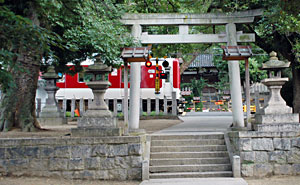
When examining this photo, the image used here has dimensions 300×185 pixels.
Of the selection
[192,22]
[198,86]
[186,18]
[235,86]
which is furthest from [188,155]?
[198,86]

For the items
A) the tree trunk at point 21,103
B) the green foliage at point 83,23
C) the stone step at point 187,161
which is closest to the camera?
the stone step at point 187,161

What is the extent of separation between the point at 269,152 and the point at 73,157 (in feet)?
14.6

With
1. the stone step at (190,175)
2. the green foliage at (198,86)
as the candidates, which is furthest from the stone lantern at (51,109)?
the green foliage at (198,86)

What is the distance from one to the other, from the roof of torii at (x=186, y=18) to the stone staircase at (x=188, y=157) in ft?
11.8

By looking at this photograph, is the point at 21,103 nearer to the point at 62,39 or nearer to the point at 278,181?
the point at 62,39

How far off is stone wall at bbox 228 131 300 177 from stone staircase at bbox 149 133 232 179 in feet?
1.74

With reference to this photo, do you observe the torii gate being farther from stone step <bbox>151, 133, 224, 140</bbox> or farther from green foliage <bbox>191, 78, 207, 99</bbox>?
green foliage <bbox>191, 78, 207, 99</bbox>

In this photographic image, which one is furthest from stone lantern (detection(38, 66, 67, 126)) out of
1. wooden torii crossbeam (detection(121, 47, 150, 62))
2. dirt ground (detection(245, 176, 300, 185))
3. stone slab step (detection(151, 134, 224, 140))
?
dirt ground (detection(245, 176, 300, 185))

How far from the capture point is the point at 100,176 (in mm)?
6230

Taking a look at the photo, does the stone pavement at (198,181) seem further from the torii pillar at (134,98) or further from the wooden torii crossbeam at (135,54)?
the wooden torii crossbeam at (135,54)

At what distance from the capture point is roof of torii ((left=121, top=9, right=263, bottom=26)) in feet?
29.1

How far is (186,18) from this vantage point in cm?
895

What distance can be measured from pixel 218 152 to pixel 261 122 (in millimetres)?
1270

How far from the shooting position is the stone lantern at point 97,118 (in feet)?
20.7
